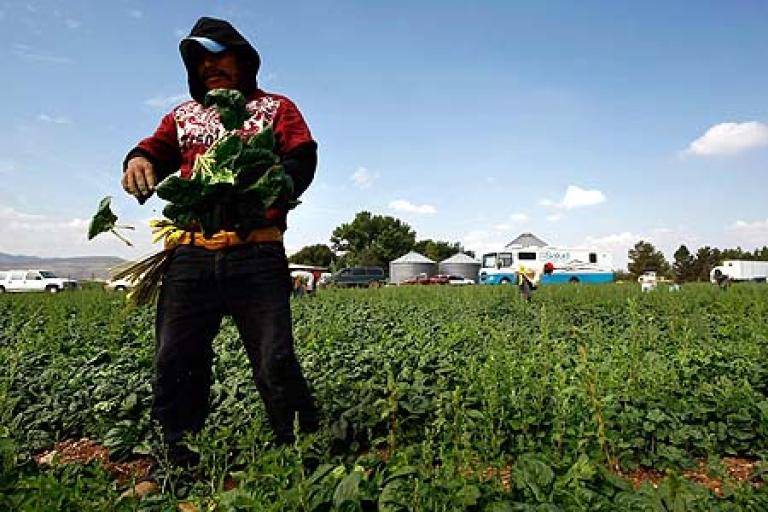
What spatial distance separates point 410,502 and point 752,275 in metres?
56.2

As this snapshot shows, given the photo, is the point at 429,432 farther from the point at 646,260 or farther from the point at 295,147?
the point at 646,260

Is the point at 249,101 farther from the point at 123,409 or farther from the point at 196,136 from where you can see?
the point at 123,409

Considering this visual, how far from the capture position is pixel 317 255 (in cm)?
7681

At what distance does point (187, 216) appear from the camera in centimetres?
216

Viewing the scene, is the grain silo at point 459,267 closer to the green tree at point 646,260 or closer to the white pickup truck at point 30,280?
the green tree at point 646,260

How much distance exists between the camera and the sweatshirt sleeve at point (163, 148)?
2.61 metres

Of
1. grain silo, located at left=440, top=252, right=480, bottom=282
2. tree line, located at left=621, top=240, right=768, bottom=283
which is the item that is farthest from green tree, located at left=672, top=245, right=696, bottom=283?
grain silo, located at left=440, top=252, right=480, bottom=282

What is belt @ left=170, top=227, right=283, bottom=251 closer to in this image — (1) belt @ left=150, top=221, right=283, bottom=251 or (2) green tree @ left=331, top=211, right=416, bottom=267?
(1) belt @ left=150, top=221, right=283, bottom=251

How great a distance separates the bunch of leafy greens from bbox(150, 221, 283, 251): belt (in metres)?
0.24

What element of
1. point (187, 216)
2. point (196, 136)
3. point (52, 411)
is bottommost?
point (52, 411)

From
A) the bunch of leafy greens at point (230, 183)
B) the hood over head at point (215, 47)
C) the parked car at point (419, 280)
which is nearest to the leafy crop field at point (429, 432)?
the bunch of leafy greens at point (230, 183)

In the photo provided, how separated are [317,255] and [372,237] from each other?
23.5 ft

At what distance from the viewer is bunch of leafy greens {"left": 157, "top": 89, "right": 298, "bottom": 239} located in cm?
213

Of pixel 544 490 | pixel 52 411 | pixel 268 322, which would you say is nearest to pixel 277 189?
pixel 268 322
